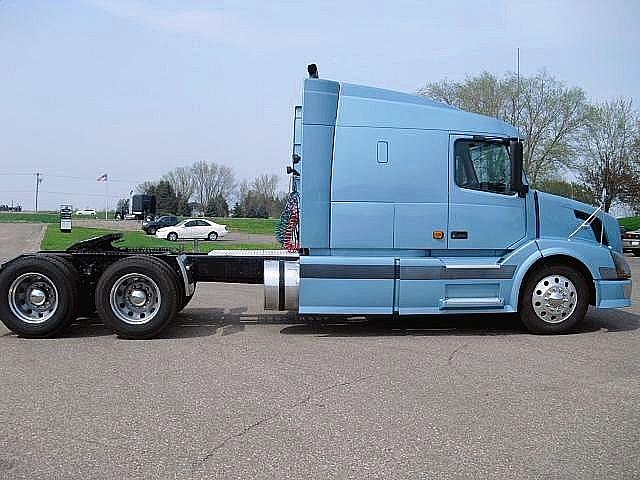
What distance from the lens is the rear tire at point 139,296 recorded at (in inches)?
332

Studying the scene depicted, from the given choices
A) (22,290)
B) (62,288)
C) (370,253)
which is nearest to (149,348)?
(62,288)

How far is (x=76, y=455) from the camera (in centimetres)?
445

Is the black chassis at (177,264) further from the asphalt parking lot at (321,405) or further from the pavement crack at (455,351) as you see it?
the pavement crack at (455,351)

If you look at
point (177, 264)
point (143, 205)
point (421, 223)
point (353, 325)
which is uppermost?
point (143, 205)

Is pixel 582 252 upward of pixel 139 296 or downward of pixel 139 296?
upward

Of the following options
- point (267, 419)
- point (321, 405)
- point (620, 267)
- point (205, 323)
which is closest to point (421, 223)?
point (620, 267)

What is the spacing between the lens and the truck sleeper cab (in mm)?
8602

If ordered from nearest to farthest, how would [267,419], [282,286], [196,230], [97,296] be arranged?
[267,419] < [97,296] < [282,286] < [196,230]

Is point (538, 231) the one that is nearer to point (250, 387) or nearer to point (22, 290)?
point (250, 387)

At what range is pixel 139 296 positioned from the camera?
8.57 meters

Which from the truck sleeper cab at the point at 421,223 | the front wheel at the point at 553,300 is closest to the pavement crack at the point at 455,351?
the truck sleeper cab at the point at 421,223

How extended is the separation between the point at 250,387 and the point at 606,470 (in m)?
3.13

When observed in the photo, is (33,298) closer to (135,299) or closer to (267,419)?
(135,299)

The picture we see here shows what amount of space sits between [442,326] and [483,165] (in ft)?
7.91
